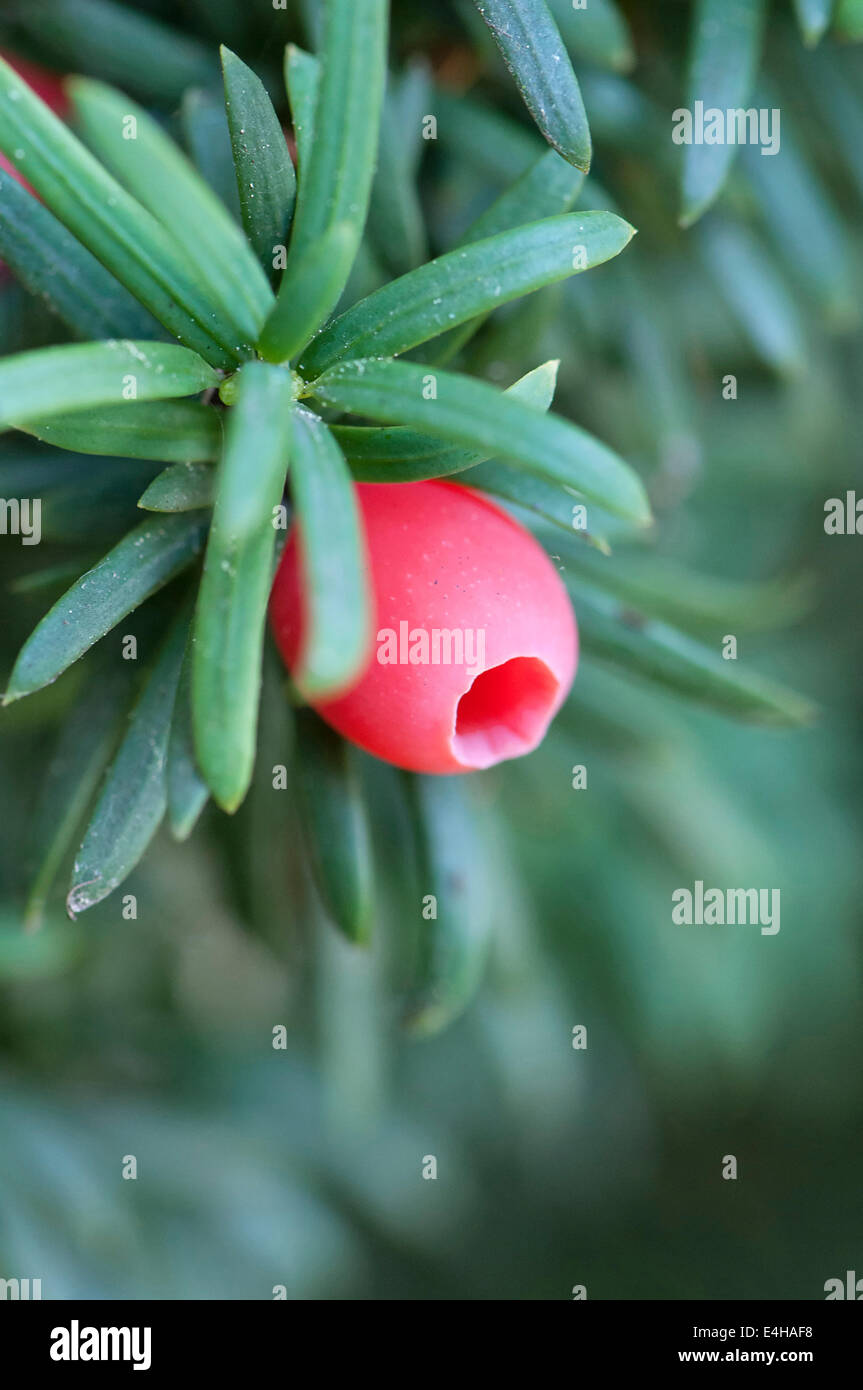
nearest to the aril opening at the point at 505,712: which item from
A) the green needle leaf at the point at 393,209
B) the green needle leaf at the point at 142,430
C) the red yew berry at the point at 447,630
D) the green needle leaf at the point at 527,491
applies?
the red yew berry at the point at 447,630

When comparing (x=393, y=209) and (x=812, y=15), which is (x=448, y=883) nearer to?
(x=393, y=209)

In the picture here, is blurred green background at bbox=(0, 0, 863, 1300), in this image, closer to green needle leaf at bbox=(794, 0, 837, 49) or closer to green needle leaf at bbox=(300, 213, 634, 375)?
green needle leaf at bbox=(794, 0, 837, 49)

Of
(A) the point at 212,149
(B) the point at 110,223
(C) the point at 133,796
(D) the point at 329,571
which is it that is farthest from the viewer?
(A) the point at 212,149

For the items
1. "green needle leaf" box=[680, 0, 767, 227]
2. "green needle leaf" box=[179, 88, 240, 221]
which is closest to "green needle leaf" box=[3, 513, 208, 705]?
"green needle leaf" box=[179, 88, 240, 221]

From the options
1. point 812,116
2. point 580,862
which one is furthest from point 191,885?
point 812,116

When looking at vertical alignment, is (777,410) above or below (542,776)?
above

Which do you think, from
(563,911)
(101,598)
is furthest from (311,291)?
(563,911)

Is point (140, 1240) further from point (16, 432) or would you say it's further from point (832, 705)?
point (832, 705)
